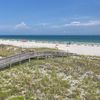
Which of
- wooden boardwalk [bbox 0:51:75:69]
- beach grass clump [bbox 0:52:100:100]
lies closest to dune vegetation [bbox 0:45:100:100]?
beach grass clump [bbox 0:52:100:100]

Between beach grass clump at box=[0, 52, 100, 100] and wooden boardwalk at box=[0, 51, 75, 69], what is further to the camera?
wooden boardwalk at box=[0, 51, 75, 69]

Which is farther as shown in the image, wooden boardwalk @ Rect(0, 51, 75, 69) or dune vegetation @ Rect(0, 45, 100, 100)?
wooden boardwalk @ Rect(0, 51, 75, 69)

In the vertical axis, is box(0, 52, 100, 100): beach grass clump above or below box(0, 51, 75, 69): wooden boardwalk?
below

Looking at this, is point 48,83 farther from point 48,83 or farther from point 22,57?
point 22,57

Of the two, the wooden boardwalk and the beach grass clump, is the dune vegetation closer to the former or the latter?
the beach grass clump

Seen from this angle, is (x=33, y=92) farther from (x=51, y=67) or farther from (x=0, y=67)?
(x=51, y=67)

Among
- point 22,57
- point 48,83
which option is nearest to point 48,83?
point 48,83

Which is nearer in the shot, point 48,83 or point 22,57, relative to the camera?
point 48,83
